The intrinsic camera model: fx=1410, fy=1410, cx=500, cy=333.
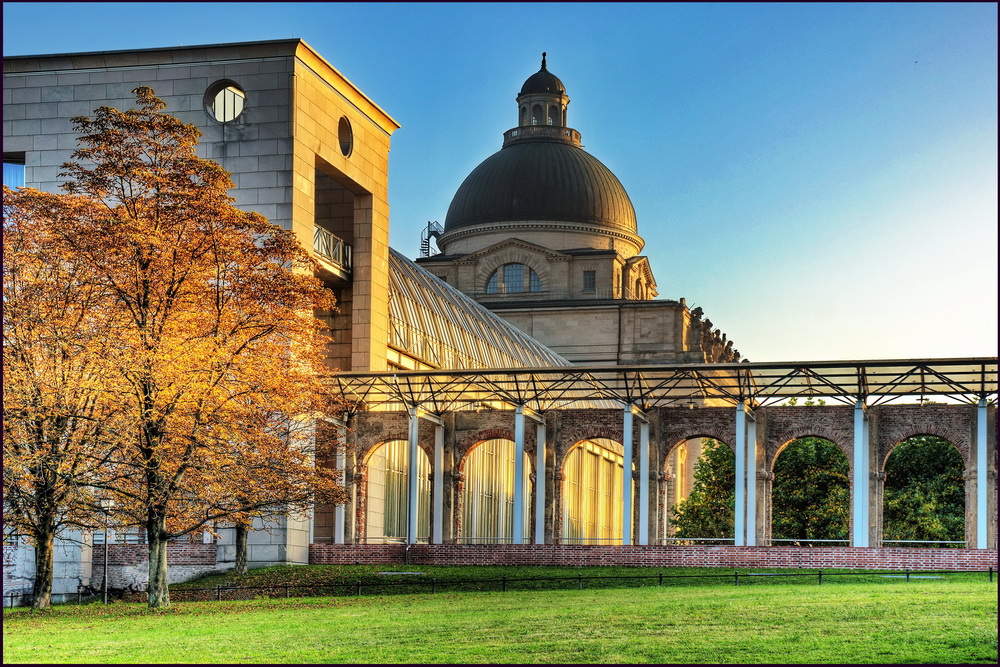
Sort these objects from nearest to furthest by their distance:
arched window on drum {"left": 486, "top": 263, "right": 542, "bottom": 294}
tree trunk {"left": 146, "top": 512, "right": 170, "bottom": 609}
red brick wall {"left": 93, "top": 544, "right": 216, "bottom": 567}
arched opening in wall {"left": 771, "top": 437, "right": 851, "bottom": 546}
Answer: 1. tree trunk {"left": 146, "top": 512, "right": 170, "bottom": 609}
2. red brick wall {"left": 93, "top": 544, "right": 216, "bottom": 567}
3. arched opening in wall {"left": 771, "top": 437, "right": 851, "bottom": 546}
4. arched window on drum {"left": 486, "top": 263, "right": 542, "bottom": 294}

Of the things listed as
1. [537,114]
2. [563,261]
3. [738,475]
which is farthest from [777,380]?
[537,114]

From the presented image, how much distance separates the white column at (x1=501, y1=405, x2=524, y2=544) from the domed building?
40.4 metres

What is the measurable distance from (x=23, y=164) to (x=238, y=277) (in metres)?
19.9

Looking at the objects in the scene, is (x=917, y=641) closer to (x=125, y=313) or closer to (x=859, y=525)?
(x=125, y=313)

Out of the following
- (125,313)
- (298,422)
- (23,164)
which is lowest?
(298,422)

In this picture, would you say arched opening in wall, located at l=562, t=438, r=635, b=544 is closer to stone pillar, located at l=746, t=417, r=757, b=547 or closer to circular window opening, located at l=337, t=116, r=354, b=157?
stone pillar, located at l=746, t=417, r=757, b=547

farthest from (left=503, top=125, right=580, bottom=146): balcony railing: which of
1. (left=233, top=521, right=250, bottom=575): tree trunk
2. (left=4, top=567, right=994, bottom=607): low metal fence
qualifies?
(left=4, top=567, right=994, bottom=607): low metal fence

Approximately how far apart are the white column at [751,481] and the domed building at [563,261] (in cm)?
3889

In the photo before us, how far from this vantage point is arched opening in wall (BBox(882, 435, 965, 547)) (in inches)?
2501

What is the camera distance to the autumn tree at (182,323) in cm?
2848

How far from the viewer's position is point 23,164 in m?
46.9

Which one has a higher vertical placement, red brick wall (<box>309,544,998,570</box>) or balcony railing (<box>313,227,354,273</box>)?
balcony railing (<box>313,227,354,273</box>)

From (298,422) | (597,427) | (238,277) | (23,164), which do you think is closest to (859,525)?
(597,427)

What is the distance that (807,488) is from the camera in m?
63.4
